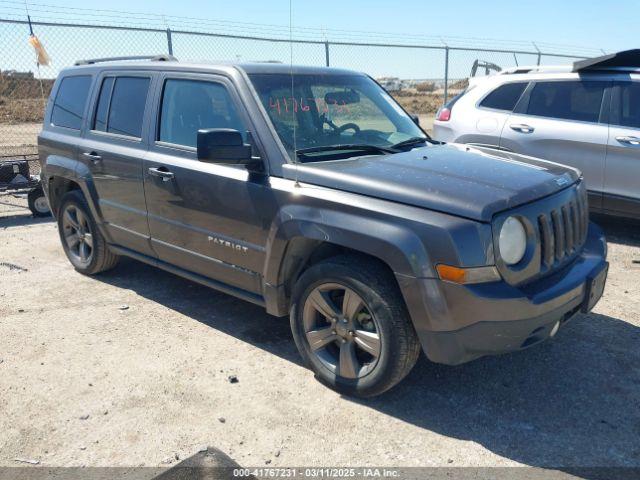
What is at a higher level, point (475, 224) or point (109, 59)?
point (109, 59)

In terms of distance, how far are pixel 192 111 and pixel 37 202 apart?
4.85 m

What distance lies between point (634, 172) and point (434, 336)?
4331mm

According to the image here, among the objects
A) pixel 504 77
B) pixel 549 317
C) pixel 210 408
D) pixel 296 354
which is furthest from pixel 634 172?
pixel 210 408

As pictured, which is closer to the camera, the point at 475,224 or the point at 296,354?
the point at 475,224

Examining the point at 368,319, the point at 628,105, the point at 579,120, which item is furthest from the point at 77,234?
the point at 628,105

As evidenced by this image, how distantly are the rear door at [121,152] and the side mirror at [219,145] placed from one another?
116 centimetres

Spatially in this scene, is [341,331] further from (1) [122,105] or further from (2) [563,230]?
(1) [122,105]

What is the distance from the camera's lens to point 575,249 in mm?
3557

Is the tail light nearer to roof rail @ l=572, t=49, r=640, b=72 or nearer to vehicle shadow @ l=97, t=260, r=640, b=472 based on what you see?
roof rail @ l=572, t=49, r=640, b=72

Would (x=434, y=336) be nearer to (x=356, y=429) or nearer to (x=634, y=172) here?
(x=356, y=429)

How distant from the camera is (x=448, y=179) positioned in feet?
10.7

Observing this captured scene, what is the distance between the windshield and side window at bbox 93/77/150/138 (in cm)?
117

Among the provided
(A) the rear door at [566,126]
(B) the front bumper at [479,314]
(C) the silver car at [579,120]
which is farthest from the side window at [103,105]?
(A) the rear door at [566,126]

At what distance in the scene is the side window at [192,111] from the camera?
3.97 metres
